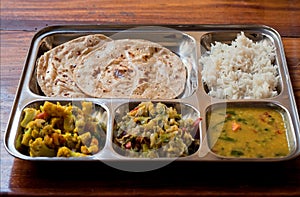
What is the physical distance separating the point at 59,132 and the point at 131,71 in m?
0.57

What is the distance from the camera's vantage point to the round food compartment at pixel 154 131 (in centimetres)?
170

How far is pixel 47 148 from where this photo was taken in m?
1.68

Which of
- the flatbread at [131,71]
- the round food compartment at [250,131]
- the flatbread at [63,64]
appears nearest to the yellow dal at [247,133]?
the round food compartment at [250,131]

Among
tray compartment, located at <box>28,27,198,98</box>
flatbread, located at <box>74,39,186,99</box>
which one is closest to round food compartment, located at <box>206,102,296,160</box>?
flatbread, located at <box>74,39,186,99</box>

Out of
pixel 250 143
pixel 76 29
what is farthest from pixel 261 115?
pixel 76 29

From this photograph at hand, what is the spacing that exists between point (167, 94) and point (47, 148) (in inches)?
24.7

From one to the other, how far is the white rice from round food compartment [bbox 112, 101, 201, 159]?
21 cm

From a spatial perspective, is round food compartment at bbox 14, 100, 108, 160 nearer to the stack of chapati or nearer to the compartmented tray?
the compartmented tray

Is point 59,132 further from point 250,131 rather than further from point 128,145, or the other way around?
point 250,131

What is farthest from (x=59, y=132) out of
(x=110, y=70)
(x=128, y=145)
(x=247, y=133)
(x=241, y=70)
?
(x=241, y=70)

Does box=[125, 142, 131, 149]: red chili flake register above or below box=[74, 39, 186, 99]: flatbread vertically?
below

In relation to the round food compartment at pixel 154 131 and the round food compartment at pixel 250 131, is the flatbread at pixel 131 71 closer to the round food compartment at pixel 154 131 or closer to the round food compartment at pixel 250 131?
the round food compartment at pixel 154 131

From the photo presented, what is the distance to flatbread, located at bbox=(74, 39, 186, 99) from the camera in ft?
6.72

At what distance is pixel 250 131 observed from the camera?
1820 millimetres
